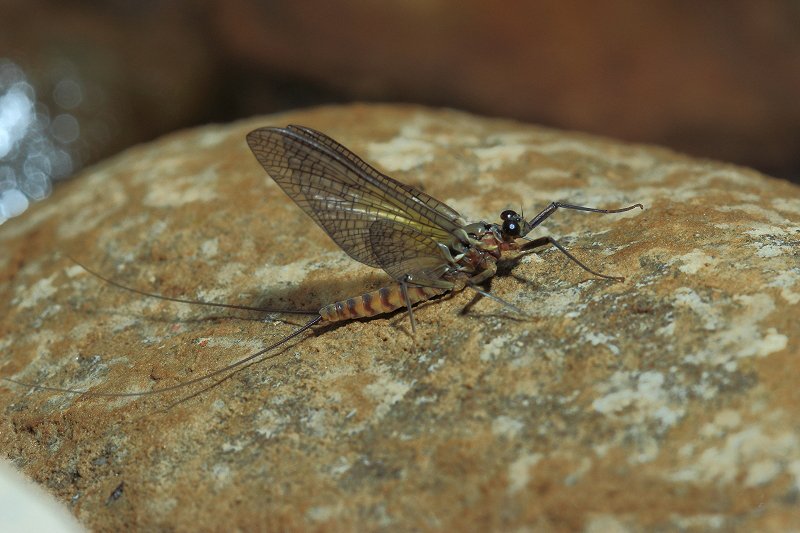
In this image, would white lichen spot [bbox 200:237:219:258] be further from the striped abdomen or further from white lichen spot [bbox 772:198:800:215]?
white lichen spot [bbox 772:198:800:215]

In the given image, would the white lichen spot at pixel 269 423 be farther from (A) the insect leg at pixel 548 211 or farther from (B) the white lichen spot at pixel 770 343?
(B) the white lichen spot at pixel 770 343

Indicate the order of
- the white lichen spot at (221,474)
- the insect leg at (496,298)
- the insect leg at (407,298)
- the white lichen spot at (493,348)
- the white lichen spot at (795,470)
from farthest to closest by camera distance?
1. the insect leg at (407,298)
2. the insect leg at (496,298)
3. the white lichen spot at (493,348)
4. the white lichen spot at (221,474)
5. the white lichen spot at (795,470)

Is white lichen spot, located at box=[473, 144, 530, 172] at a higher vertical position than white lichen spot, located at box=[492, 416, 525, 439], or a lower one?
higher

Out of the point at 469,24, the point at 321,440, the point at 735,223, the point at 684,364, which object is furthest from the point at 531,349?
the point at 469,24

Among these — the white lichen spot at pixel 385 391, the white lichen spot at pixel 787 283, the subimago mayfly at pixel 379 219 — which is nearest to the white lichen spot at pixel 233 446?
the white lichen spot at pixel 385 391

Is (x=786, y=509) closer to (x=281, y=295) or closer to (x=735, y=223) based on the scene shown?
(x=735, y=223)

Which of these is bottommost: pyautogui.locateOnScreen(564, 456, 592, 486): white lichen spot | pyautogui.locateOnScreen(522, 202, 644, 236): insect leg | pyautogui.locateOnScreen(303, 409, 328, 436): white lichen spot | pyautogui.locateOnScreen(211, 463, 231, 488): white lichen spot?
pyautogui.locateOnScreen(211, 463, 231, 488): white lichen spot

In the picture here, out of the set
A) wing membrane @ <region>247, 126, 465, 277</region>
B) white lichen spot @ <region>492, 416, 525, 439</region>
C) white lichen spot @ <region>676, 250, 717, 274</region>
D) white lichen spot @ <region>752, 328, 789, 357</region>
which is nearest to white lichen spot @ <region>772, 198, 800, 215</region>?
white lichen spot @ <region>676, 250, 717, 274</region>

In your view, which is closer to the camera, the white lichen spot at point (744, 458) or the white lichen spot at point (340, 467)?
the white lichen spot at point (744, 458)
